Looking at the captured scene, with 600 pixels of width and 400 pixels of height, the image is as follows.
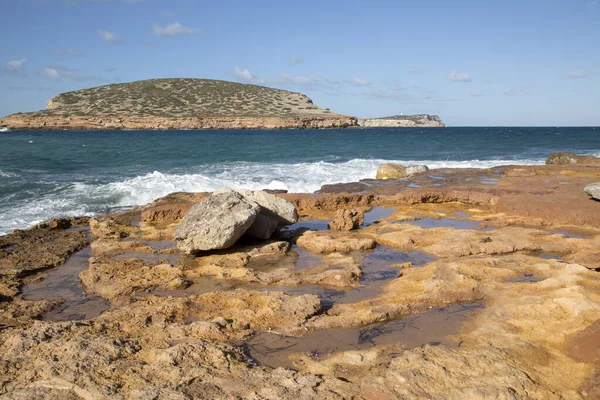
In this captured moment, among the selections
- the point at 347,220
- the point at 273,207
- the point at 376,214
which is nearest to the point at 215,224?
the point at 273,207

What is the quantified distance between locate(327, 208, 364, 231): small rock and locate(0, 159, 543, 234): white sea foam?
7.71 m

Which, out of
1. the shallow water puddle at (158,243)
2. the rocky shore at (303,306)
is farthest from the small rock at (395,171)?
the shallow water puddle at (158,243)

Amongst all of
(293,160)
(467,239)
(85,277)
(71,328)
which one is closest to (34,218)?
(85,277)

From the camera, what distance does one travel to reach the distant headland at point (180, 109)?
72812 millimetres

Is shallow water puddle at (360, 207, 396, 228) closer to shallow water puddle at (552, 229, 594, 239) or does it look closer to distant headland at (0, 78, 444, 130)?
shallow water puddle at (552, 229, 594, 239)

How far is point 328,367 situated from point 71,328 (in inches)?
111

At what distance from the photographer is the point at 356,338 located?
509cm

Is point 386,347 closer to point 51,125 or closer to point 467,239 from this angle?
point 467,239

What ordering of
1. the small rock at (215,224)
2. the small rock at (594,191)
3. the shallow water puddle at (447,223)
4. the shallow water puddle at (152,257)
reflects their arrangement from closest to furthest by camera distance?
1. the shallow water puddle at (152,257)
2. the small rock at (215,224)
3. the shallow water puddle at (447,223)
4. the small rock at (594,191)

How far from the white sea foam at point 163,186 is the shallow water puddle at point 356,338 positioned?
9287 mm

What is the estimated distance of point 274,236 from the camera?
9.89 meters

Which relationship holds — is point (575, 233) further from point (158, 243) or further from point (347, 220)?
point (158, 243)

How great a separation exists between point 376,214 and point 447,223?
6.55 feet

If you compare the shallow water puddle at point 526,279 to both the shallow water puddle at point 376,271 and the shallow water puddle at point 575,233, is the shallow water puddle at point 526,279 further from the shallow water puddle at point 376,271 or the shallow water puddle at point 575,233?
the shallow water puddle at point 575,233
